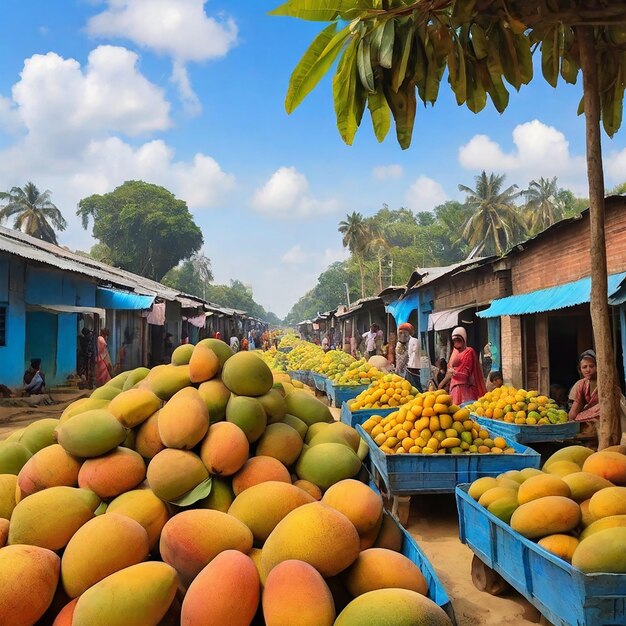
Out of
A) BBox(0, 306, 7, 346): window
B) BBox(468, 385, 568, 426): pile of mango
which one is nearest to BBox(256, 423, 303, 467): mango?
BBox(468, 385, 568, 426): pile of mango

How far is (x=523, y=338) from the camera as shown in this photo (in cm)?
1079

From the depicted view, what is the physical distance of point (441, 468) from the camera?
4816 mm

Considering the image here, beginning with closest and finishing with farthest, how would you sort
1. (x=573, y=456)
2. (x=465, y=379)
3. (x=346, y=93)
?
(x=573, y=456) < (x=346, y=93) < (x=465, y=379)

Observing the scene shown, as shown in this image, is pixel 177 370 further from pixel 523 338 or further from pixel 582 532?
pixel 523 338

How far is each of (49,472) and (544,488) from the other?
2607 millimetres

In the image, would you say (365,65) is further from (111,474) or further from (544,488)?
(111,474)

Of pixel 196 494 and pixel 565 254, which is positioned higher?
pixel 565 254

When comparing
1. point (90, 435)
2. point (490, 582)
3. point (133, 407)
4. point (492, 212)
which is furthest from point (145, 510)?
point (492, 212)

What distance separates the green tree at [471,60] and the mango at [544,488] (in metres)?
0.94

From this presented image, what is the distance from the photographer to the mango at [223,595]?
4.50ft

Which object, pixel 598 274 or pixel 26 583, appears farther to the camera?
pixel 598 274

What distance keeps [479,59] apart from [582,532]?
342 cm

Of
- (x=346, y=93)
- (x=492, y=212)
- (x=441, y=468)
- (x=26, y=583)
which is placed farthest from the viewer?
(x=492, y=212)

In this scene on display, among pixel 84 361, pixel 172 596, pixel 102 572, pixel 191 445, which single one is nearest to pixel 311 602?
pixel 172 596
